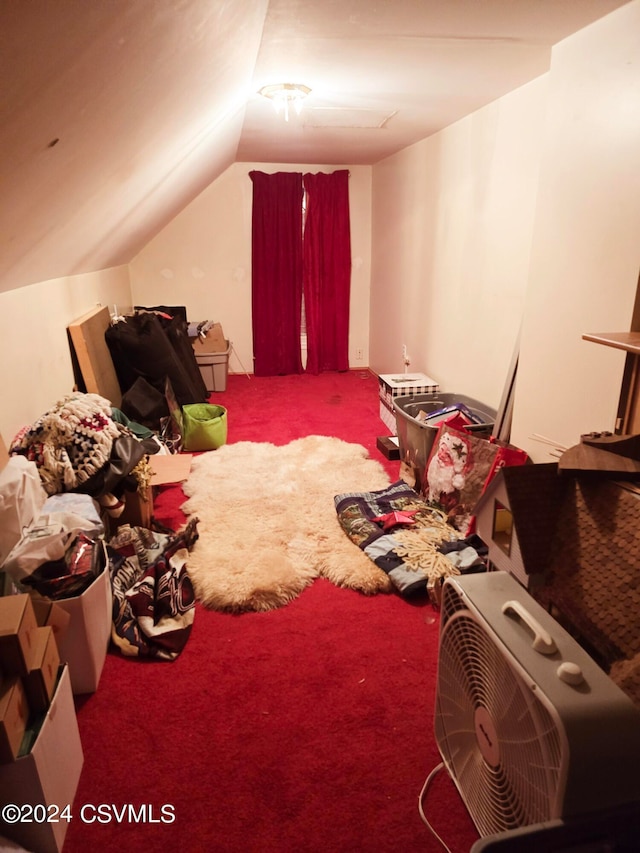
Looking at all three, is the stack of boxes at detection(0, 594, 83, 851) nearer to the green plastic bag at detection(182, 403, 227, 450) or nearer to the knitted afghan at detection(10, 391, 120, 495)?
the knitted afghan at detection(10, 391, 120, 495)

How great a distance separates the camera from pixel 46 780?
1.21m

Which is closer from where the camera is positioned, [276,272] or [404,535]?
[404,535]

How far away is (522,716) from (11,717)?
41.4 inches

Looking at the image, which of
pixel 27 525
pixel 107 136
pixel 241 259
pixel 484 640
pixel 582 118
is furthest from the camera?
pixel 241 259

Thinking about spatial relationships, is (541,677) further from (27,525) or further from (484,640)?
(27,525)

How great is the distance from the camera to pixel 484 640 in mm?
1117

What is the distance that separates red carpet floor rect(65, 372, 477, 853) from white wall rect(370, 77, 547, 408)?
65.7 inches

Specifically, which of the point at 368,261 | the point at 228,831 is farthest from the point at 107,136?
the point at 368,261

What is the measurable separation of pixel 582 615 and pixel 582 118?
171 centimetres

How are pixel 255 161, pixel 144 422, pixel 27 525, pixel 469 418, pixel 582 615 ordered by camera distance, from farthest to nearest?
pixel 255 161 → pixel 144 422 → pixel 469 418 → pixel 27 525 → pixel 582 615

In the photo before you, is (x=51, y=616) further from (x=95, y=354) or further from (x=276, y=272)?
(x=276, y=272)

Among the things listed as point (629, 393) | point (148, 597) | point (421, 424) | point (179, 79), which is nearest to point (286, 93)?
point (179, 79)

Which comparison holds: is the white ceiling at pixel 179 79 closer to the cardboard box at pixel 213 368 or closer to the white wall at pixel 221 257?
the cardboard box at pixel 213 368

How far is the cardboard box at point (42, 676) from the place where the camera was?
1220 mm
